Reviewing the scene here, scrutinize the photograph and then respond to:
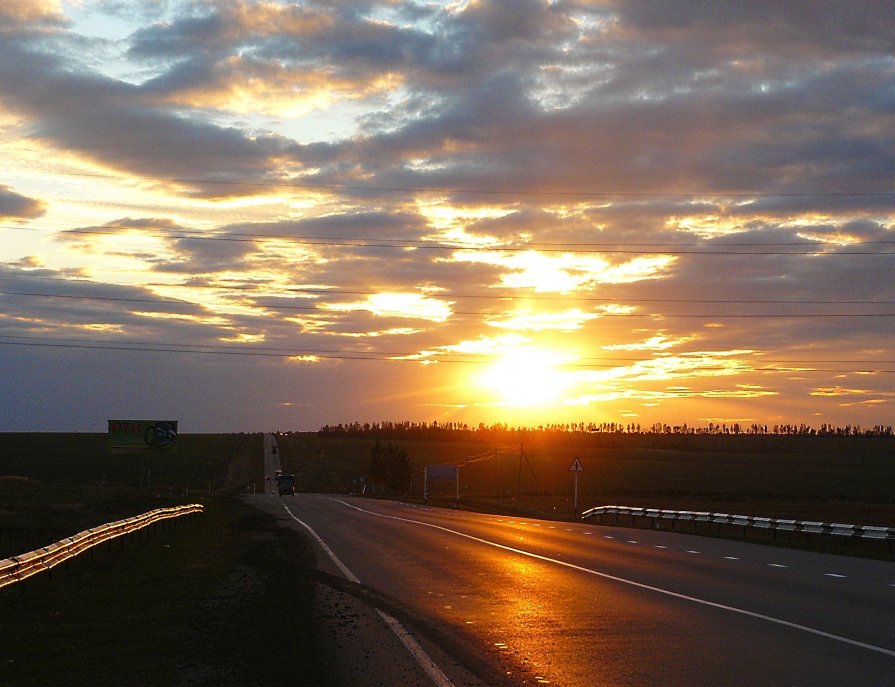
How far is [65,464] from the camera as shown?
139 m

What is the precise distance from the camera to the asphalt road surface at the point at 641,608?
408 inches

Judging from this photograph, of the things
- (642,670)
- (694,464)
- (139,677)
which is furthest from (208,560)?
(694,464)

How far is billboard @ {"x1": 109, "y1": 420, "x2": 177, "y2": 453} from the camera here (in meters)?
87.6

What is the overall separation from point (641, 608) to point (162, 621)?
22.9 ft

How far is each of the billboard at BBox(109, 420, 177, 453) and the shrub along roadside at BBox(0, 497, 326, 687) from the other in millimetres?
64434

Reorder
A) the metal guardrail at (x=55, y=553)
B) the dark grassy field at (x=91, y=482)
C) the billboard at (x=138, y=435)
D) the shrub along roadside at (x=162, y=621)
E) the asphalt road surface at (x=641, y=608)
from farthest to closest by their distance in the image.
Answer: the billboard at (x=138, y=435) < the dark grassy field at (x=91, y=482) < the metal guardrail at (x=55, y=553) < the shrub along roadside at (x=162, y=621) < the asphalt road surface at (x=641, y=608)

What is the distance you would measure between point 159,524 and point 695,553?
63.3ft

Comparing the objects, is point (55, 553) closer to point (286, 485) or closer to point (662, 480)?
point (286, 485)

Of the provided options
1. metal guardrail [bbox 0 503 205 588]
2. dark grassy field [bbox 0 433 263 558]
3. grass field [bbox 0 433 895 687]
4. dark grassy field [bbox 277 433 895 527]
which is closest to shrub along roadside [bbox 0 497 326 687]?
grass field [bbox 0 433 895 687]

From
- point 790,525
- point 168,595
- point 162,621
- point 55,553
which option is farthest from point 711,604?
point 790,525

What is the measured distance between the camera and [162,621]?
563 inches

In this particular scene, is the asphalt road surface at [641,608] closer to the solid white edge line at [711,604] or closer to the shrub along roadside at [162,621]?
the solid white edge line at [711,604]

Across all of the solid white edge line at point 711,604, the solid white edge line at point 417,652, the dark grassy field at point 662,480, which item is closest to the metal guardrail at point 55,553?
the solid white edge line at point 417,652

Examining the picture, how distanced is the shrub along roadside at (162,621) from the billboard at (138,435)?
64.4m
